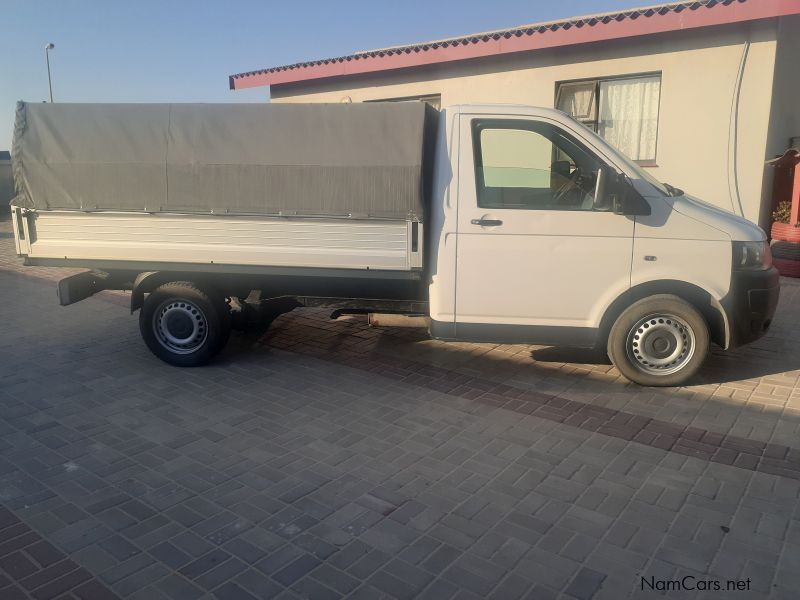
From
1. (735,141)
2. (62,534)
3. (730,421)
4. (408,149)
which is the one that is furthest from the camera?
(735,141)

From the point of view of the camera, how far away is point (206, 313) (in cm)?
581

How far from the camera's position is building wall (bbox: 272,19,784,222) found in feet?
29.7

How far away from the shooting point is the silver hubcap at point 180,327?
5.88 m

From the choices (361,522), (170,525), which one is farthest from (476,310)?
(170,525)

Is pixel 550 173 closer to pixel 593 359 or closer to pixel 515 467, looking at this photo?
pixel 593 359

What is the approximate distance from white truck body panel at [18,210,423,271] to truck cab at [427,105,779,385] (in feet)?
1.62

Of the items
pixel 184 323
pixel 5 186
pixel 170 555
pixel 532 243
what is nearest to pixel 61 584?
pixel 170 555

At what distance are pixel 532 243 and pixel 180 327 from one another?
10.9ft

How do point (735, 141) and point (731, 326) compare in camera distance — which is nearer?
point (731, 326)

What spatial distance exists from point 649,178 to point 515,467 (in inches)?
114

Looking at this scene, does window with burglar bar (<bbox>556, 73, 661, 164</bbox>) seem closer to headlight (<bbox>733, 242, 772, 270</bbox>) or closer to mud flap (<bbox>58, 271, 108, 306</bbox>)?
headlight (<bbox>733, 242, 772, 270</bbox>)

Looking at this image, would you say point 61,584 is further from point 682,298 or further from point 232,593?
point 682,298

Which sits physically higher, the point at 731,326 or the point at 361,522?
the point at 731,326

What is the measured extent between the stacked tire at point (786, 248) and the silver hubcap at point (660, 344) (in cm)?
559
